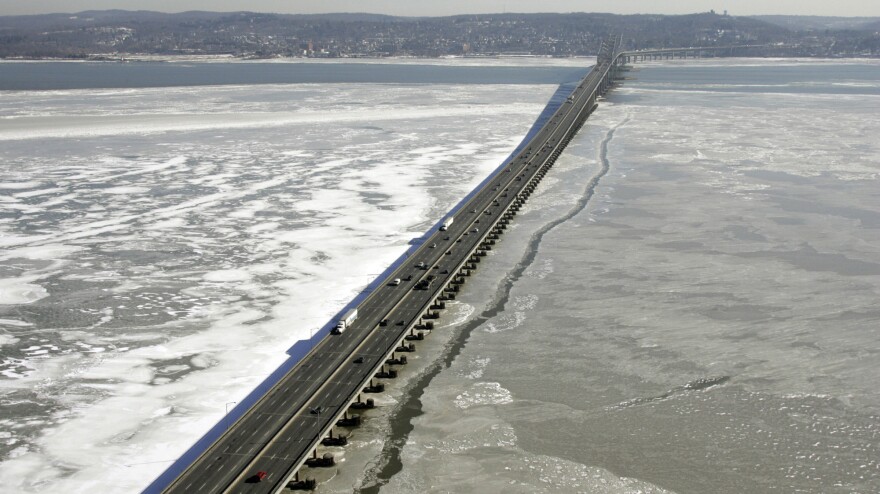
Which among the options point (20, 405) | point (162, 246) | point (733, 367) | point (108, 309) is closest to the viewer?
point (20, 405)

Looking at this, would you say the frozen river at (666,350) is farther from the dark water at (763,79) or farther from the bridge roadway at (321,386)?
the dark water at (763,79)

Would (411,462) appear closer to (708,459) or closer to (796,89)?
(708,459)

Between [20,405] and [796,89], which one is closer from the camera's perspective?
[20,405]

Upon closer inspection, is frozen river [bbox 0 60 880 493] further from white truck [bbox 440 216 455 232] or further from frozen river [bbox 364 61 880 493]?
white truck [bbox 440 216 455 232]

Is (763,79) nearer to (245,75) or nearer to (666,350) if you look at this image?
(245,75)

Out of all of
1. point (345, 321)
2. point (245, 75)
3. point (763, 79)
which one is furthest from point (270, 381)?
point (245, 75)

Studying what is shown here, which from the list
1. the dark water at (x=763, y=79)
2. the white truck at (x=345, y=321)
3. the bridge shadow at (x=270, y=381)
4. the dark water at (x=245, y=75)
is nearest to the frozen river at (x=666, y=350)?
the white truck at (x=345, y=321)

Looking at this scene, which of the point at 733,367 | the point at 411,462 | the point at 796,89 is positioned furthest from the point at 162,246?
the point at 796,89

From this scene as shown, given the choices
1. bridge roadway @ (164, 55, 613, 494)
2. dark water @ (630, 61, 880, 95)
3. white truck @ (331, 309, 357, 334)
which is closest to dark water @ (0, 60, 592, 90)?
dark water @ (630, 61, 880, 95)
